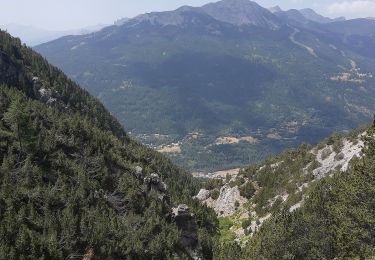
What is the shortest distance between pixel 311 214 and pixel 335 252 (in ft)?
17.3

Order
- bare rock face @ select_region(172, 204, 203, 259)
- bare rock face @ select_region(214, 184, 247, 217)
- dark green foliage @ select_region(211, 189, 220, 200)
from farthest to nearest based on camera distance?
dark green foliage @ select_region(211, 189, 220, 200)
bare rock face @ select_region(214, 184, 247, 217)
bare rock face @ select_region(172, 204, 203, 259)

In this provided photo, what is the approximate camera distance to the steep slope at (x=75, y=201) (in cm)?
4728

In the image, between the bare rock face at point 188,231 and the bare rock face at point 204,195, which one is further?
the bare rock face at point 204,195

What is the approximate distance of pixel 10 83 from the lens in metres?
105

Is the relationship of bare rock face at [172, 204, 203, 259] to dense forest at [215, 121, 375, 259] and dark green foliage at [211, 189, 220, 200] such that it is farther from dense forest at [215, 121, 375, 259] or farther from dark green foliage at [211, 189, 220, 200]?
dark green foliage at [211, 189, 220, 200]

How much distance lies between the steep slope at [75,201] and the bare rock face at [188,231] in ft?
0.50

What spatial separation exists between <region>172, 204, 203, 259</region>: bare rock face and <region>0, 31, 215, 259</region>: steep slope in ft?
0.50

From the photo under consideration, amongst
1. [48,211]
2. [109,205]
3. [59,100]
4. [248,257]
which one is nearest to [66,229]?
[48,211]

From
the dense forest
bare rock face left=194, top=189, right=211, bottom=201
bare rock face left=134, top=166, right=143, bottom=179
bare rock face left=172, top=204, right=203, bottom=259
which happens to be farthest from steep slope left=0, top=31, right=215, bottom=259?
bare rock face left=194, top=189, right=211, bottom=201

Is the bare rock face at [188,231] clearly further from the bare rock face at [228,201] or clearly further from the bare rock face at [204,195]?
the bare rock face at [204,195]

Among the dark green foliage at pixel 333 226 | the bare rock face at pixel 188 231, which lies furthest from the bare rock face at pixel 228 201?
the dark green foliage at pixel 333 226

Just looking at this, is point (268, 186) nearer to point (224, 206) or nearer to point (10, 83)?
point (224, 206)

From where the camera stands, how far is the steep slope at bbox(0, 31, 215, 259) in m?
47.3

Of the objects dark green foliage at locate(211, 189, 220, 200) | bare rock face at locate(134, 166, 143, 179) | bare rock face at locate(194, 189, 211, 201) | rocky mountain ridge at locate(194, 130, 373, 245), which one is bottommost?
bare rock face at locate(194, 189, 211, 201)
